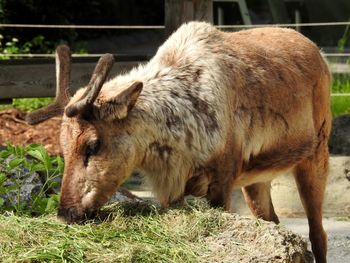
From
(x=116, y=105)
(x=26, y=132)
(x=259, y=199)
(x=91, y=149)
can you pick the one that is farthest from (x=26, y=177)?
(x=26, y=132)

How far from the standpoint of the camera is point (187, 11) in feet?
31.5

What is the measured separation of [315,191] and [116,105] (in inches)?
92.6

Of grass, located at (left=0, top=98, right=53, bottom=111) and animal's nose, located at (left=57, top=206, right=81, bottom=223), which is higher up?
animal's nose, located at (left=57, top=206, right=81, bottom=223)

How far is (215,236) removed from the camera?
202 inches

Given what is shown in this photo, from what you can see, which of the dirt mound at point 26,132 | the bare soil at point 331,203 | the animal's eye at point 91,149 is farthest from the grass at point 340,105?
the animal's eye at point 91,149

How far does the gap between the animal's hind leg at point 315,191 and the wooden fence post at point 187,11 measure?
8.76 feet

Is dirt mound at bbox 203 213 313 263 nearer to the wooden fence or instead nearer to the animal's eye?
the animal's eye

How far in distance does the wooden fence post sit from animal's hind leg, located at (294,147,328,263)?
8.76ft

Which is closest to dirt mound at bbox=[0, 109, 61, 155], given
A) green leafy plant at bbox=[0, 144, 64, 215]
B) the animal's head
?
green leafy plant at bbox=[0, 144, 64, 215]

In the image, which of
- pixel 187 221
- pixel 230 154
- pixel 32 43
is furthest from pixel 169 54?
pixel 32 43

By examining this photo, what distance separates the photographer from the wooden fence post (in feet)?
31.4

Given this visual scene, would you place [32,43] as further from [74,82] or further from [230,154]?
[230,154]

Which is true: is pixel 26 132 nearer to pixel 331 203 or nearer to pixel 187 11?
pixel 187 11

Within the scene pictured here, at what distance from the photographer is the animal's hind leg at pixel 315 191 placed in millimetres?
7340
